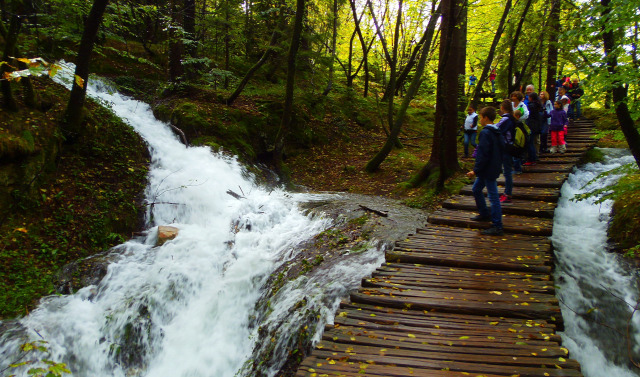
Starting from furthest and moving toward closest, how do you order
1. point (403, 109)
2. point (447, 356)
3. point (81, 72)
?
point (403, 109) < point (81, 72) < point (447, 356)

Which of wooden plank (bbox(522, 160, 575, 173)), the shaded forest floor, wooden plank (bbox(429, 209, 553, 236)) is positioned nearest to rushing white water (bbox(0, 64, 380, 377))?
wooden plank (bbox(429, 209, 553, 236))

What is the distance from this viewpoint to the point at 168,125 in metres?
12.3

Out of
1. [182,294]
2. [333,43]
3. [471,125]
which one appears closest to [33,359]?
[182,294]

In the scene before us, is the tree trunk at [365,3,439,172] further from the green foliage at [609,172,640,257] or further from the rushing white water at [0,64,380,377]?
the green foliage at [609,172,640,257]

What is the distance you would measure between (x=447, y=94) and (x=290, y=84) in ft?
18.0

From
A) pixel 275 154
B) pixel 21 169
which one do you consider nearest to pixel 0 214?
pixel 21 169

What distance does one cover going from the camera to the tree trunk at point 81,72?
312 inches

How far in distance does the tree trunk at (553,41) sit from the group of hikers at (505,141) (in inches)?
60.0

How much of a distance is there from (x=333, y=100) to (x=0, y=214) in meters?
14.4

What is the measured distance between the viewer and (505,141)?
7477 mm

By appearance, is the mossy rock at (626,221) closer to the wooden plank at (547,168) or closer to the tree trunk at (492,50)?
the wooden plank at (547,168)

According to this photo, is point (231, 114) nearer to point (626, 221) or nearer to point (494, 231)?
point (494, 231)

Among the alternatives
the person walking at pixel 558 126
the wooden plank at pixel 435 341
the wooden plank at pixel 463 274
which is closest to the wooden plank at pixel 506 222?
the wooden plank at pixel 463 274

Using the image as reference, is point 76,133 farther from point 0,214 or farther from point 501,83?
point 501,83
